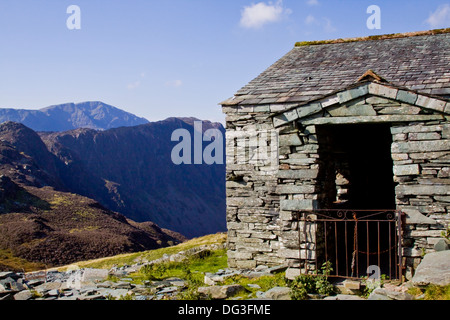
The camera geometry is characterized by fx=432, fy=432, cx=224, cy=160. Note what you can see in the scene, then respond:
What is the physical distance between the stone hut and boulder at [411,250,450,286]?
2.73 ft

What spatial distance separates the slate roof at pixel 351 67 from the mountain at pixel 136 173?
5486 centimetres

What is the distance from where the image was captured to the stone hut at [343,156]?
835 centimetres

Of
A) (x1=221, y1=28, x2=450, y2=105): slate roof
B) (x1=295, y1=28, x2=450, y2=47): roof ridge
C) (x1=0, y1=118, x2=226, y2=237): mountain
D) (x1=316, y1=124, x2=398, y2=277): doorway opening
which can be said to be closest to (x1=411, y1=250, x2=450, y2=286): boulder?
(x1=316, y1=124, x2=398, y2=277): doorway opening

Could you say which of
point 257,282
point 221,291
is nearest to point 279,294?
point 221,291

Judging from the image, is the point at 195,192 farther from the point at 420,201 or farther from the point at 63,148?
the point at 420,201

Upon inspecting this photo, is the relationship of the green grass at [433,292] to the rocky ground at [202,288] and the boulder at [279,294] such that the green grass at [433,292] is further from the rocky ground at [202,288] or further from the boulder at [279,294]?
the boulder at [279,294]

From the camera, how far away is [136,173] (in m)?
91.1

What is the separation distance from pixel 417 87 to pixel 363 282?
5474 mm

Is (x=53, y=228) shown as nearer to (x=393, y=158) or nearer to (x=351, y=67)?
(x=351, y=67)

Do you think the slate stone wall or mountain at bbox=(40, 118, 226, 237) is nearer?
the slate stone wall

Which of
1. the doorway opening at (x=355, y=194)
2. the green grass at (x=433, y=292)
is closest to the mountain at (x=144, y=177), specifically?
the doorway opening at (x=355, y=194)

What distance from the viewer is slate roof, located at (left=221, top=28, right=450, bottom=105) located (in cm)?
1167

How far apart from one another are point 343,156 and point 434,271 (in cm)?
542

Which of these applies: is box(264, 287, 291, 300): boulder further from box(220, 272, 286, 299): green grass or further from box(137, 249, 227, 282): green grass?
box(137, 249, 227, 282): green grass
